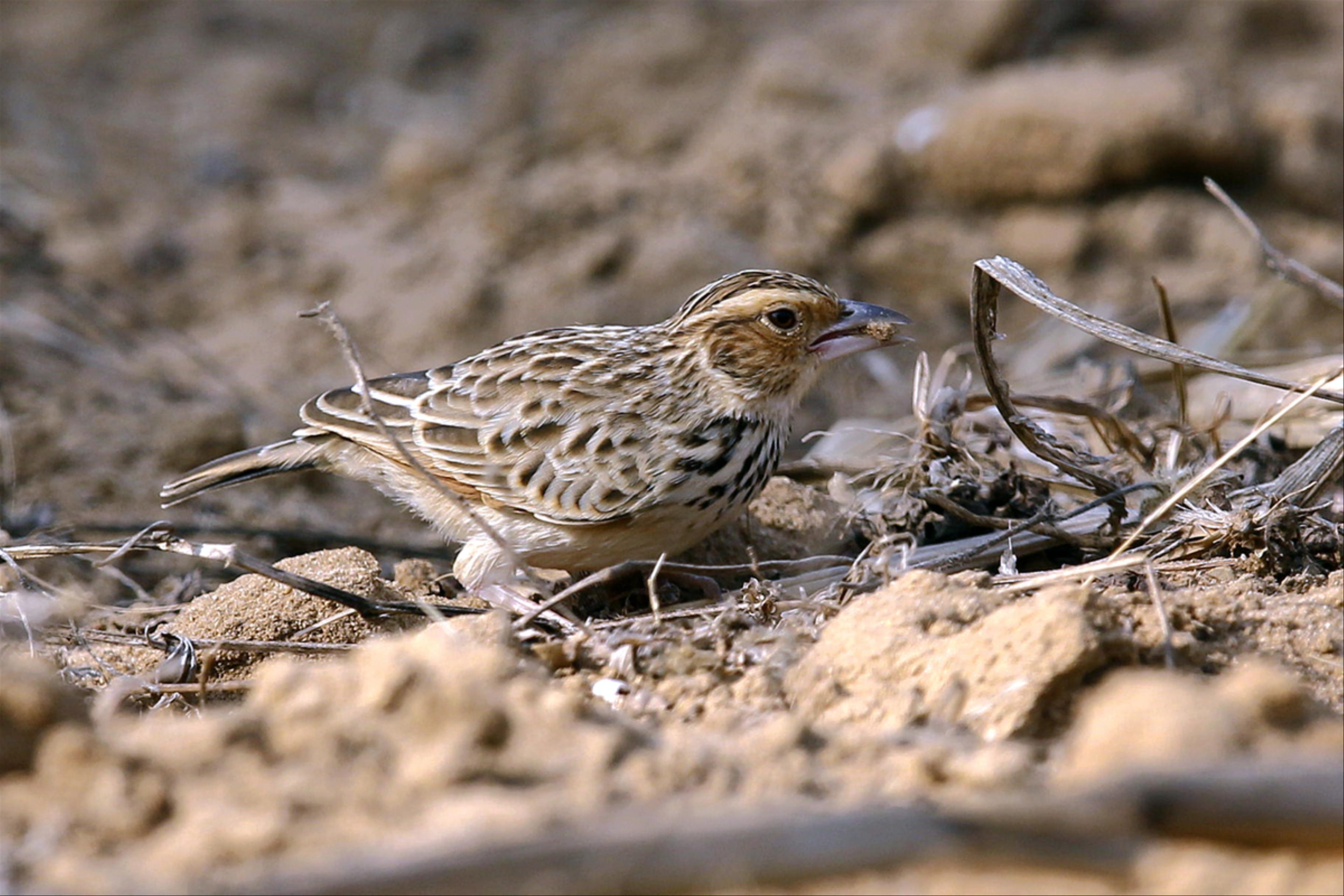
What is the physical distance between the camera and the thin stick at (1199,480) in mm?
3715

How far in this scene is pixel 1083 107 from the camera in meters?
8.74

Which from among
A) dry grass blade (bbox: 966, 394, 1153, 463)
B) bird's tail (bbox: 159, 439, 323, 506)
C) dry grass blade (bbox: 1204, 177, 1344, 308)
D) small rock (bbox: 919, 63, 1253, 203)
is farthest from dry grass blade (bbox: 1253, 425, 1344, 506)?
small rock (bbox: 919, 63, 1253, 203)

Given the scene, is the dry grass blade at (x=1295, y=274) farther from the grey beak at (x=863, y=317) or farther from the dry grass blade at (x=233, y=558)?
the dry grass blade at (x=233, y=558)

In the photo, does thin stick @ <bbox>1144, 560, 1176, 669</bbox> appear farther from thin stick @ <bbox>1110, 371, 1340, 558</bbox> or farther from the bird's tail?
the bird's tail

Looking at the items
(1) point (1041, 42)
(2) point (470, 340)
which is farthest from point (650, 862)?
(1) point (1041, 42)

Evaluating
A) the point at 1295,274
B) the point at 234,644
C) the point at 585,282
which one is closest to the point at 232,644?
the point at 234,644

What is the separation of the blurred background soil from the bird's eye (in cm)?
69

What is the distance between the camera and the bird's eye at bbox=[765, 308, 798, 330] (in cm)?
471

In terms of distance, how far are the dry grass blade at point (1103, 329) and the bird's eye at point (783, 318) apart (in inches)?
29.9

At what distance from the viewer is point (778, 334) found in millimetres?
4723

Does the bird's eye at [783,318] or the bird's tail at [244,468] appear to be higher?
the bird's tail at [244,468]

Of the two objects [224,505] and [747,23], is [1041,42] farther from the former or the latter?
[224,505]

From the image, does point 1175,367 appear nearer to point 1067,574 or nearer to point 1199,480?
point 1199,480

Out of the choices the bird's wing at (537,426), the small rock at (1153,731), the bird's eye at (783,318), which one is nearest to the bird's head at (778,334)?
the bird's eye at (783,318)
